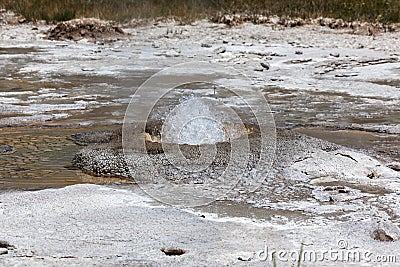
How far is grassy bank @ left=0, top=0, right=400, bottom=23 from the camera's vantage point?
13.2 meters

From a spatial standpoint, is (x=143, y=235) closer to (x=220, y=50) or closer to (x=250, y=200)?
(x=250, y=200)

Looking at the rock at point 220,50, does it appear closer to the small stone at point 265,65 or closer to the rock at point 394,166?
the small stone at point 265,65

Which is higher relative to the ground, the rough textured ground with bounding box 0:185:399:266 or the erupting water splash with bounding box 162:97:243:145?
the erupting water splash with bounding box 162:97:243:145

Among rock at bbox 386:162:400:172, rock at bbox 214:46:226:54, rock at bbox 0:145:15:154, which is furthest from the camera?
rock at bbox 214:46:226:54

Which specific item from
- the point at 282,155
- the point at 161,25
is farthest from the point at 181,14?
the point at 282,155

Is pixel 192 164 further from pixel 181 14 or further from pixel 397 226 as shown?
pixel 181 14

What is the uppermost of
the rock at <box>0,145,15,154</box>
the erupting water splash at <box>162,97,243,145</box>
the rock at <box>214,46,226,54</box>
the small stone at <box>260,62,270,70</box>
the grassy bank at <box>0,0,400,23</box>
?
the grassy bank at <box>0,0,400,23</box>

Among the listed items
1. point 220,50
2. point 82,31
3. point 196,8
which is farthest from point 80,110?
point 196,8

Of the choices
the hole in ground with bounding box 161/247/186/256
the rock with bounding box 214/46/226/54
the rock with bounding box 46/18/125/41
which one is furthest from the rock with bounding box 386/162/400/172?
the rock with bounding box 46/18/125/41

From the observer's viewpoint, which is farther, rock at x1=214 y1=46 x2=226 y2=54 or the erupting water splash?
rock at x1=214 y1=46 x2=226 y2=54

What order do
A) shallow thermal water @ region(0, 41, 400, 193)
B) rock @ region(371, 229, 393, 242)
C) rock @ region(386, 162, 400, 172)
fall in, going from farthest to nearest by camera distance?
shallow thermal water @ region(0, 41, 400, 193), rock @ region(386, 162, 400, 172), rock @ region(371, 229, 393, 242)

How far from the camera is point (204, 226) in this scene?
3.12 metres

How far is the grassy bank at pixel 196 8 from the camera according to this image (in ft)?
43.4

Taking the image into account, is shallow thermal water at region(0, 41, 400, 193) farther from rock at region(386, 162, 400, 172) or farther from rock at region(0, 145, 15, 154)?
rock at region(386, 162, 400, 172)
